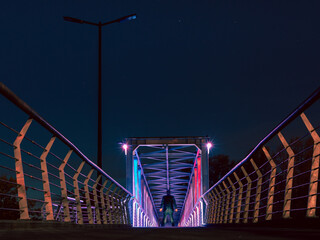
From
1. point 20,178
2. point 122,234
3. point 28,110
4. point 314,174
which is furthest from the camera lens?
point 28,110

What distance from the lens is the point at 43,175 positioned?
541cm

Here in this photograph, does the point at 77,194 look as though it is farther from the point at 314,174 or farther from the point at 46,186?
the point at 314,174

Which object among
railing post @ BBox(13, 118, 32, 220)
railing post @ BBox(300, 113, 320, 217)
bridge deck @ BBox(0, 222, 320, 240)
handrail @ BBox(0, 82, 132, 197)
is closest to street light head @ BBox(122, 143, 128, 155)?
handrail @ BBox(0, 82, 132, 197)

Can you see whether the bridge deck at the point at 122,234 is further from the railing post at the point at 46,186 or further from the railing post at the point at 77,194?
the railing post at the point at 77,194

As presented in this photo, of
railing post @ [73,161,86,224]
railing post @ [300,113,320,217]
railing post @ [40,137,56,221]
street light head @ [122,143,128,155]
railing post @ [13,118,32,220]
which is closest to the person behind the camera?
railing post @ [13,118,32,220]

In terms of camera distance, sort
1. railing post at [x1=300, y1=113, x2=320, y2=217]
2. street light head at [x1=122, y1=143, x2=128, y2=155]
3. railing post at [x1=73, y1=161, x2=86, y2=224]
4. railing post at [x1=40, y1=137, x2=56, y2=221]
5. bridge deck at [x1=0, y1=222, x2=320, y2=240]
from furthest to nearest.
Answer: street light head at [x1=122, y1=143, x2=128, y2=155] → railing post at [x1=73, y1=161, x2=86, y2=224] → railing post at [x1=40, y1=137, x2=56, y2=221] → railing post at [x1=300, y1=113, x2=320, y2=217] → bridge deck at [x1=0, y1=222, x2=320, y2=240]

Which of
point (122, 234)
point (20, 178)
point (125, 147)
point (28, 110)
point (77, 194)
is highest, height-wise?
point (125, 147)

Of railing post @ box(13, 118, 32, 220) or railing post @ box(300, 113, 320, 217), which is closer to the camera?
railing post @ box(13, 118, 32, 220)

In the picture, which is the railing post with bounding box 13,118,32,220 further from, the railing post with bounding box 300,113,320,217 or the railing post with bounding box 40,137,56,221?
the railing post with bounding box 300,113,320,217

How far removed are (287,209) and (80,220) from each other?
10.3 feet

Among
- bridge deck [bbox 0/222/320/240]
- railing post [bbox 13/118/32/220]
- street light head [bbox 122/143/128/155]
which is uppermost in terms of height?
street light head [bbox 122/143/128/155]

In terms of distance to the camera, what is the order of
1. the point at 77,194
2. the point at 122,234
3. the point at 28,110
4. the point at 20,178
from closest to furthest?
the point at 122,234 < the point at 20,178 < the point at 28,110 < the point at 77,194

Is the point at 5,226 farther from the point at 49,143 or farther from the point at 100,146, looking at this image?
the point at 100,146

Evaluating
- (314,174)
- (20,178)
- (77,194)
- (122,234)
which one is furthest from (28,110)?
(314,174)
